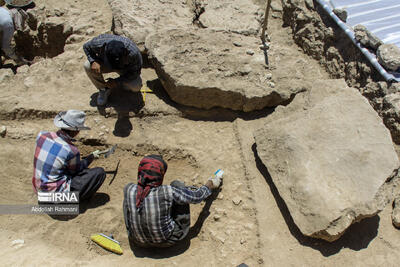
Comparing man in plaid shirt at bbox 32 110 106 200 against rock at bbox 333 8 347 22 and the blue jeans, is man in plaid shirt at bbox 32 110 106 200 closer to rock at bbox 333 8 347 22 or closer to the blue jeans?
the blue jeans

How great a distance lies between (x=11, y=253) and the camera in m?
2.73

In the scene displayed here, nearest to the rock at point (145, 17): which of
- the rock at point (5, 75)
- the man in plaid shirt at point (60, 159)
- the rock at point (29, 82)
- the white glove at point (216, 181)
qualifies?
the rock at point (29, 82)

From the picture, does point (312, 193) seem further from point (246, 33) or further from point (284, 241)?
point (246, 33)

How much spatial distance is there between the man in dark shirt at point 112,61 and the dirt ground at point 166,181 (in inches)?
8.5

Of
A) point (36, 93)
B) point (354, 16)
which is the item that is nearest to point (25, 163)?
point (36, 93)

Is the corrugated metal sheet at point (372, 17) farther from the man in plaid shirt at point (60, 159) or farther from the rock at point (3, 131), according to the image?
the rock at point (3, 131)

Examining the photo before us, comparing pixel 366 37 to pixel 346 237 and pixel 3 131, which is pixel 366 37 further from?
pixel 3 131

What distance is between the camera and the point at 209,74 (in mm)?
3787

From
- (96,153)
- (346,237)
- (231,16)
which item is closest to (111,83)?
(96,153)

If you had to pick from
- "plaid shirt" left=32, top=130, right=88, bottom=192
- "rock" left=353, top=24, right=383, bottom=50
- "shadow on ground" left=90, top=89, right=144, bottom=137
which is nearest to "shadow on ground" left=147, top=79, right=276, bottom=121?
"shadow on ground" left=90, top=89, right=144, bottom=137

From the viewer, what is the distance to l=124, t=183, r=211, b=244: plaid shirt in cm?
267

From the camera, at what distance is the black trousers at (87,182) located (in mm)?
3006

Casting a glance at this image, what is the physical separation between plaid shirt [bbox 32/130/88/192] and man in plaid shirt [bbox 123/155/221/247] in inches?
24.3

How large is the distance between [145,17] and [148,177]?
271 cm
